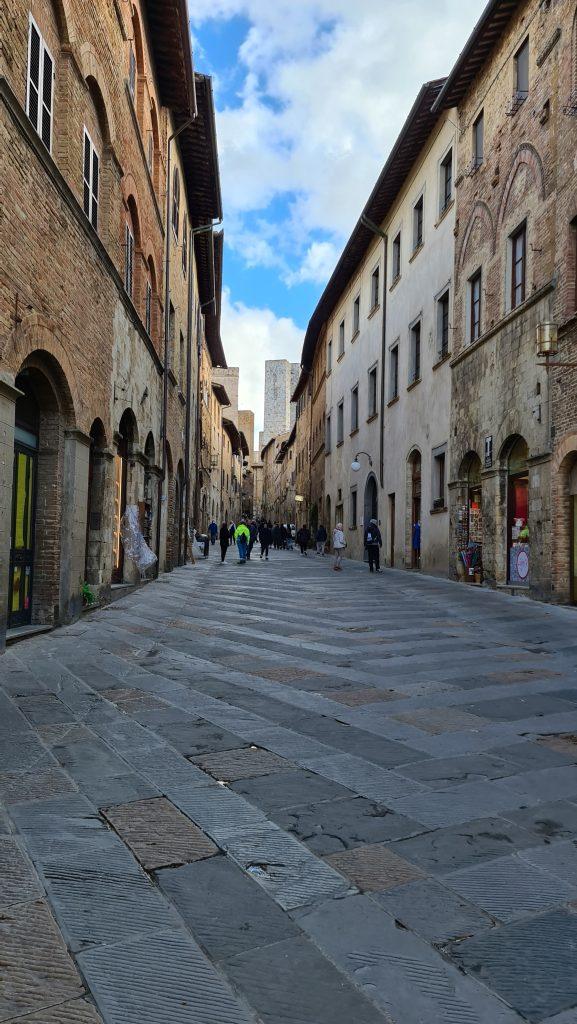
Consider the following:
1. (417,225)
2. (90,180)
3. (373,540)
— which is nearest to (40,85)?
(90,180)

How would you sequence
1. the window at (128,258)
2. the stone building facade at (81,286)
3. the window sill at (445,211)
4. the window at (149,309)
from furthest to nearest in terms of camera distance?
the window sill at (445,211) → the window at (149,309) → the window at (128,258) → the stone building facade at (81,286)

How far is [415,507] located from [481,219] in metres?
7.97

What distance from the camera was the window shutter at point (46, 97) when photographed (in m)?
8.20

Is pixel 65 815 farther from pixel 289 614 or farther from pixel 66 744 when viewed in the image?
pixel 289 614

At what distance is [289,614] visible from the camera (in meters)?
10.9

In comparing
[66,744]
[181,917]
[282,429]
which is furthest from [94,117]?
[282,429]

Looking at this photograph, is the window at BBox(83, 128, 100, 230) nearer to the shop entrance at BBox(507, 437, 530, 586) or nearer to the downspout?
the shop entrance at BBox(507, 437, 530, 586)

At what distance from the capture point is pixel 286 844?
2.99 m

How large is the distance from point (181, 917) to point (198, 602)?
33.0 ft

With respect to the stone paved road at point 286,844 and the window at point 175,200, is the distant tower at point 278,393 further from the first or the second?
the stone paved road at point 286,844

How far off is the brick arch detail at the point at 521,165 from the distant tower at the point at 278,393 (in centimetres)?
8664

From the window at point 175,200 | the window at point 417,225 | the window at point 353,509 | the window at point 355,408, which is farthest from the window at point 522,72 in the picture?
the window at point 353,509

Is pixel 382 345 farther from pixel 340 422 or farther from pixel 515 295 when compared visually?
pixel 515 295

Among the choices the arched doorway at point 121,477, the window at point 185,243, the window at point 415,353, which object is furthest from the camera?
the window at point 415,353
